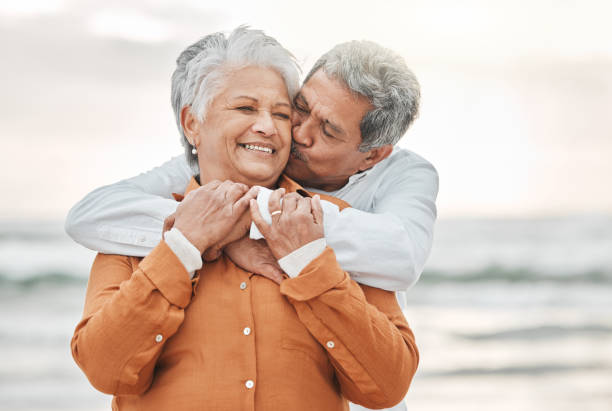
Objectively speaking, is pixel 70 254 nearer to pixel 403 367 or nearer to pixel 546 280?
pixel 546 280

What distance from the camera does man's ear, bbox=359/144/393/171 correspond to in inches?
94.1

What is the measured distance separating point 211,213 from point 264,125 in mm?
333

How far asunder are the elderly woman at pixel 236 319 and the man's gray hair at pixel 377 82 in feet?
1.00

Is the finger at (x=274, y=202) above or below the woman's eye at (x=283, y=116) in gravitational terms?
below

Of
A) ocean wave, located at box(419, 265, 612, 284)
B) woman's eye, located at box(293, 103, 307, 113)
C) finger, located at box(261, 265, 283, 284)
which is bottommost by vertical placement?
ocean wave, located at box(419, 265, 612, 284)

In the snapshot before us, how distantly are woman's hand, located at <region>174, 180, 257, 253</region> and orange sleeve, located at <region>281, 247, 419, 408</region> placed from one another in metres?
0.22

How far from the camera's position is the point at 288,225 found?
1833 millimetres

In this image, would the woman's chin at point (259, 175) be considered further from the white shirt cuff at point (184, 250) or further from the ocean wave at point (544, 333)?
the ocean wave at point (544, 333)

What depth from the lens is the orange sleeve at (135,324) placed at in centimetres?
174

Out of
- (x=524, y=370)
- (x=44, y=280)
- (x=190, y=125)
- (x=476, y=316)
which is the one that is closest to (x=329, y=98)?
(x=190, y=125)

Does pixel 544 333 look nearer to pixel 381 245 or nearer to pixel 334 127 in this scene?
pixel 334 127

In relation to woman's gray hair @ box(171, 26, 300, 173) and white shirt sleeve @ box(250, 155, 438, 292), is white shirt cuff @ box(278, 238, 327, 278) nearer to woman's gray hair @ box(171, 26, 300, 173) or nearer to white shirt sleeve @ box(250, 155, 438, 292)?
white shirt sleeve @ box(250, 155, 438, 292)

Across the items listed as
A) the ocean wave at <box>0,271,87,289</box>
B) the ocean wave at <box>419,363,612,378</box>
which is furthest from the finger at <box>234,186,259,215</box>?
the ocean wave at <box>0,271,87,289</box>

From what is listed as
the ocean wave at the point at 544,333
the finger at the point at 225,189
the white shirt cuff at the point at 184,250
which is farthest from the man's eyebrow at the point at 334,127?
the ocean wave at the point at 544,333
